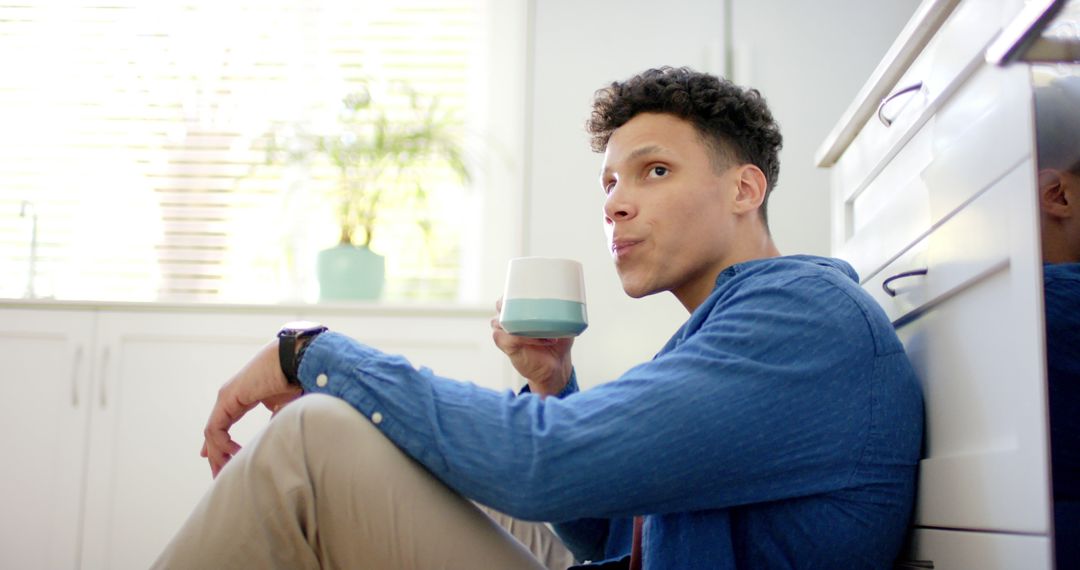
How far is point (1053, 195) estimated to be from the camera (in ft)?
2.65

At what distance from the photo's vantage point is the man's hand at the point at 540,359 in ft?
4.70

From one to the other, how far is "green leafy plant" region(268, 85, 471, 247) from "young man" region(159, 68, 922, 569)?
5.68ft

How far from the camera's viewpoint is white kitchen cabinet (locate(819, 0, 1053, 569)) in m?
0.84

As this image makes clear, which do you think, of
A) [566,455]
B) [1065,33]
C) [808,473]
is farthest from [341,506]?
[1065,33]

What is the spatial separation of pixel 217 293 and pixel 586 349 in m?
1.16

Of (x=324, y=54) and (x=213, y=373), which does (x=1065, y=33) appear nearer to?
(x=213, y=373)

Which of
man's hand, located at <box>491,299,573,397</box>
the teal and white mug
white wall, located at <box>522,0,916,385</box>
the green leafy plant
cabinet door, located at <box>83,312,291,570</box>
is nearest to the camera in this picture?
the teal and white mug

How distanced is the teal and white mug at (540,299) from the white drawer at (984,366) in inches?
16.5

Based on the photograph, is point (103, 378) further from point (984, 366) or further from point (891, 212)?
point (984, 366)

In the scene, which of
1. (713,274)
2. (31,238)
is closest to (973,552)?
(713,274)

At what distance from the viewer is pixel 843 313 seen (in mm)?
1053

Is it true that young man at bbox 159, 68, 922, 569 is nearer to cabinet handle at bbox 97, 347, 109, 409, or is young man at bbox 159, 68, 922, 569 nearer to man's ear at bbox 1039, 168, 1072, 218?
man's ear at bbox 1039, 168, 1072, 218

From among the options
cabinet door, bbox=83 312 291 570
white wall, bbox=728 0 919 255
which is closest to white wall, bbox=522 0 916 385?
white wall, bbox=728 0 919 255

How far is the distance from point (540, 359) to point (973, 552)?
A: 0.67 m
